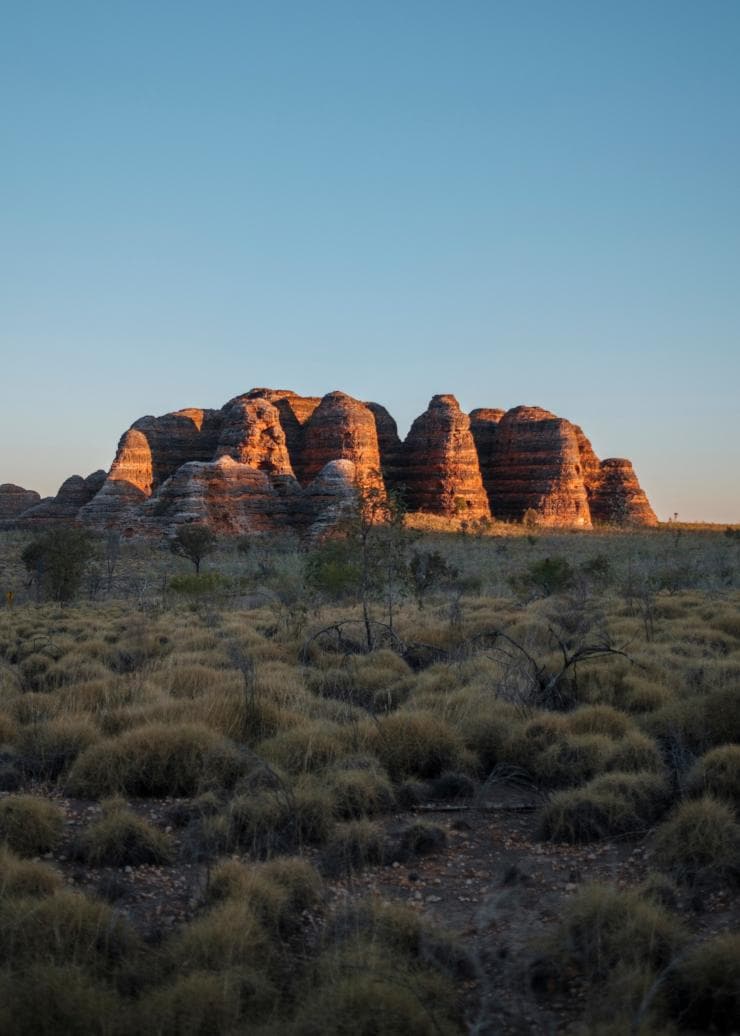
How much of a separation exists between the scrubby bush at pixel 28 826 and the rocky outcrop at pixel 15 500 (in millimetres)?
72456

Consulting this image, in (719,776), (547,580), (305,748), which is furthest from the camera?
(547,580)

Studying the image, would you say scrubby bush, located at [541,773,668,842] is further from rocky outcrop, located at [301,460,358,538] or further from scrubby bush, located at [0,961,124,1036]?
rocky outcrop, located at [301,460,358,538]

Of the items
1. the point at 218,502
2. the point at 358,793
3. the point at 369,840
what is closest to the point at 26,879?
the point at 369,840

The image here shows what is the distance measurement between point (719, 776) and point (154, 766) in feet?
14.0

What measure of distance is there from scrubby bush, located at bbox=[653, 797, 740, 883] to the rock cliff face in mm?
44774

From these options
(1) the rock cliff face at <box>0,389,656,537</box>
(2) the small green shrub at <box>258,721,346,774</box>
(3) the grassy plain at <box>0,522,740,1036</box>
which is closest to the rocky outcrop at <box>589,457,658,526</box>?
(1) the rock cliff face at <box>0,389,656,537</box>

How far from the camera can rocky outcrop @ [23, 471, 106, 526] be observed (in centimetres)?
6370

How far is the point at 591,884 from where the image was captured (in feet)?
17.0

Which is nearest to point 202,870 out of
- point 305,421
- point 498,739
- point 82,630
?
point 498,739

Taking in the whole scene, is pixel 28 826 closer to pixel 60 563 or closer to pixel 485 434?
pixel 60 563

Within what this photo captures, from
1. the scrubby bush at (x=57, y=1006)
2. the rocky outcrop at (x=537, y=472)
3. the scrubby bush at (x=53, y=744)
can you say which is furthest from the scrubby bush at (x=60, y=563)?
the rocky outcrop at (x=537, y=472)

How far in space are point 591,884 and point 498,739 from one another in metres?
3.21

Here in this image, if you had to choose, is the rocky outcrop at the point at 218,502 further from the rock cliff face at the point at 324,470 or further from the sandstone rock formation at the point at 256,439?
the sandstone rock formation at the point at 256,439

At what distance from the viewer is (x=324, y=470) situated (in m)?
57.2
